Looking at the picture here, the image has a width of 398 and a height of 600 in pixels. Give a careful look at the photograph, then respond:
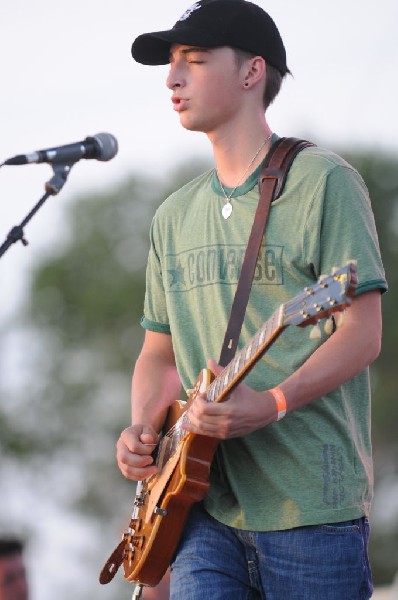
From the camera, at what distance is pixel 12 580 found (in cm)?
689

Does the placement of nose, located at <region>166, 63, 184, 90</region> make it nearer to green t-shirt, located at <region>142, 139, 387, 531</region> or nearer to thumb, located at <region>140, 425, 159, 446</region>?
green t-shirt, located at <region>142, 139, 387, 531</region>

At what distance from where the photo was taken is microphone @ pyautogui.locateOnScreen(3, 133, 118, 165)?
13.1ft

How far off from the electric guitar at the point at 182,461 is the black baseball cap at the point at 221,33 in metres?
1.14

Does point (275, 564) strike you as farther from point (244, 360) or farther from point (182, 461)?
point (244, 360)

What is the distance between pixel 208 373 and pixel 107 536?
2214 centimetres

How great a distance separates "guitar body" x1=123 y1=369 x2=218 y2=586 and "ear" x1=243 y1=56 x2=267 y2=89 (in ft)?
3.42

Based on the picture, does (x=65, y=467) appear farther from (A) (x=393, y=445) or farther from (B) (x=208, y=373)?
(B) (x=208, y=373)

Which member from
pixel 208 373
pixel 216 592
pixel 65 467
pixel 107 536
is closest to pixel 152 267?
pixel 208 373

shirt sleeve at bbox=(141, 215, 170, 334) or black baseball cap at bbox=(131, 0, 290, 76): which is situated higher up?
black baseball cap at bbox=(131, 0, 290, 76)

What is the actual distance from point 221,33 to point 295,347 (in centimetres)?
111

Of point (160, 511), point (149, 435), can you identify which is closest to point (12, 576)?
point (149, 435)

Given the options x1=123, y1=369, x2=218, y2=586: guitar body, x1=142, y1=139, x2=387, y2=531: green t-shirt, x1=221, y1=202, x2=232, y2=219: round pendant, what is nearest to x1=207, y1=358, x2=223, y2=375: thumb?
x1=123, y1=369, x2=218, y2=586: guitar body

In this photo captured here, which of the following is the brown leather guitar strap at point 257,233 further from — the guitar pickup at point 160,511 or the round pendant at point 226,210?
the guitar pickup at point 160,511

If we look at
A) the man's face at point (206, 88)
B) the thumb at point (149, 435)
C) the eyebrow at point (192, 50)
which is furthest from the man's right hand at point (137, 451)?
the eyebrow at point (192, 50)
